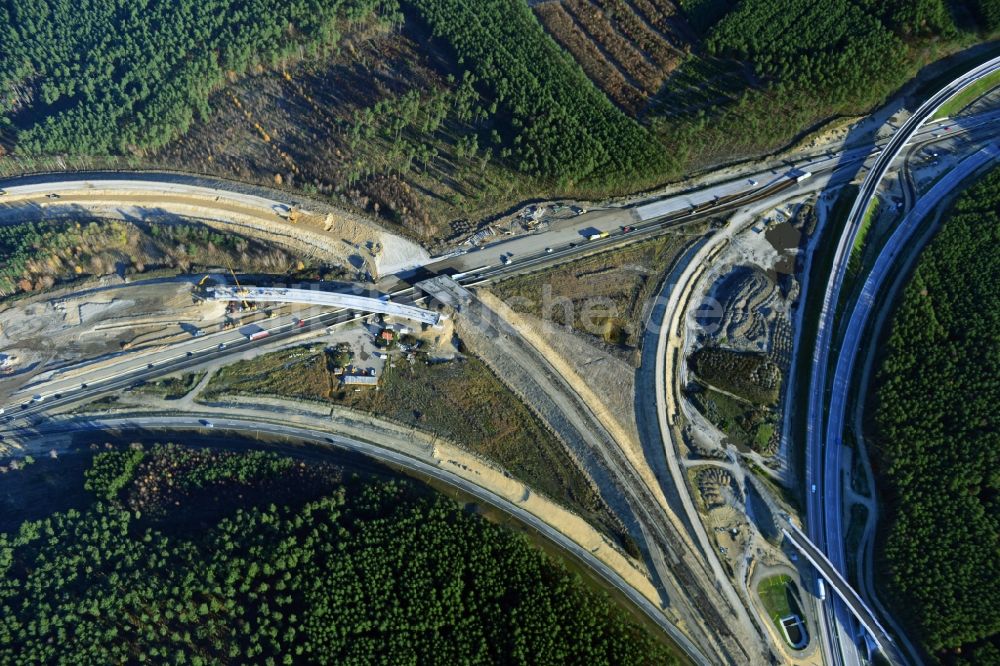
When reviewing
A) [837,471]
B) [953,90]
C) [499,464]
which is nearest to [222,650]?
[499,464]

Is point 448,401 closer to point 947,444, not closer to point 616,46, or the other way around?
point 947,444

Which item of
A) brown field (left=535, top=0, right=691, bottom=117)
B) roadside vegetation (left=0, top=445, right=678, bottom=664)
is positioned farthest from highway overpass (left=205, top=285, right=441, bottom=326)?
brown field (left=535, top=0, right=691, bottom=117)

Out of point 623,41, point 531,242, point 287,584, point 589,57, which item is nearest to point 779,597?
point 287,584

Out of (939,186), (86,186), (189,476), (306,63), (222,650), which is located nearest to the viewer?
(222,650)

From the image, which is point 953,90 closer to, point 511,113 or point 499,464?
point 511,113

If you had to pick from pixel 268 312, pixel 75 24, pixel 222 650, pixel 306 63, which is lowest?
pixel 222 650

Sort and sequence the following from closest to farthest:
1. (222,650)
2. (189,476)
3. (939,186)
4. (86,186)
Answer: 1. (222,650)
2. (189,476)
3. (939,186)
4. (86,186)

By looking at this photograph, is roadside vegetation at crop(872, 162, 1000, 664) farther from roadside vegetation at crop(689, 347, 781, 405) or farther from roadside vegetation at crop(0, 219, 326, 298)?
roadside vegetation at crop(0, 219, 326, 298)
